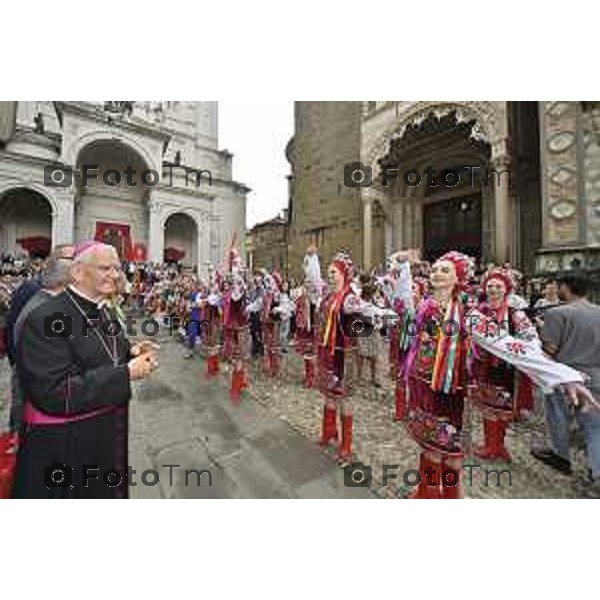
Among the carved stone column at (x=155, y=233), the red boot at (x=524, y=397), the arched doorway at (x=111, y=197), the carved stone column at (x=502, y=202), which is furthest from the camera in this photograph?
the carved stone column at (x=155, y=233)

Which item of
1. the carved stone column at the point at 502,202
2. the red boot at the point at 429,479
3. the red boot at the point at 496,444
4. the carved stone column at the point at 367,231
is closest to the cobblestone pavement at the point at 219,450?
the red boot at the point at 429,479

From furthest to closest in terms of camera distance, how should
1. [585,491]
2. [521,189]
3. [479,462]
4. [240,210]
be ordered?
[240,210] → [521,189] → [479,462] → [585,491]

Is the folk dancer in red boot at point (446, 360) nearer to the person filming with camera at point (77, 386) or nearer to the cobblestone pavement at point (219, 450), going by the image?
the cobblestone pavement at point (219, 450)

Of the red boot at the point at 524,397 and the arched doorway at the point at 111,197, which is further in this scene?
the arched doorway at the point at 111,197

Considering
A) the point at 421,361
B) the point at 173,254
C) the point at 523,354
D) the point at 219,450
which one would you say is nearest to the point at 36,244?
the point at 173,254

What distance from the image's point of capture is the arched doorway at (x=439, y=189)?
11.6 metres

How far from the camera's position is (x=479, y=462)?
119 inches

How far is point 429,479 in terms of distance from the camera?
2.35 m

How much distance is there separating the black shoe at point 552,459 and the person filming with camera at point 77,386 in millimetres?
3291

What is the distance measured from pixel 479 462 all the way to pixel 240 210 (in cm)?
2045

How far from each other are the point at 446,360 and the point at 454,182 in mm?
12300

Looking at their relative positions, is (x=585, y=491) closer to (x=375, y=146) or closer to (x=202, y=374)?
(x=202, y=374)

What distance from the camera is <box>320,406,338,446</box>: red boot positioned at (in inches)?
129

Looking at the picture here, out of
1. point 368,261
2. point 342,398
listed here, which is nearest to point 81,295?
point 342,398
